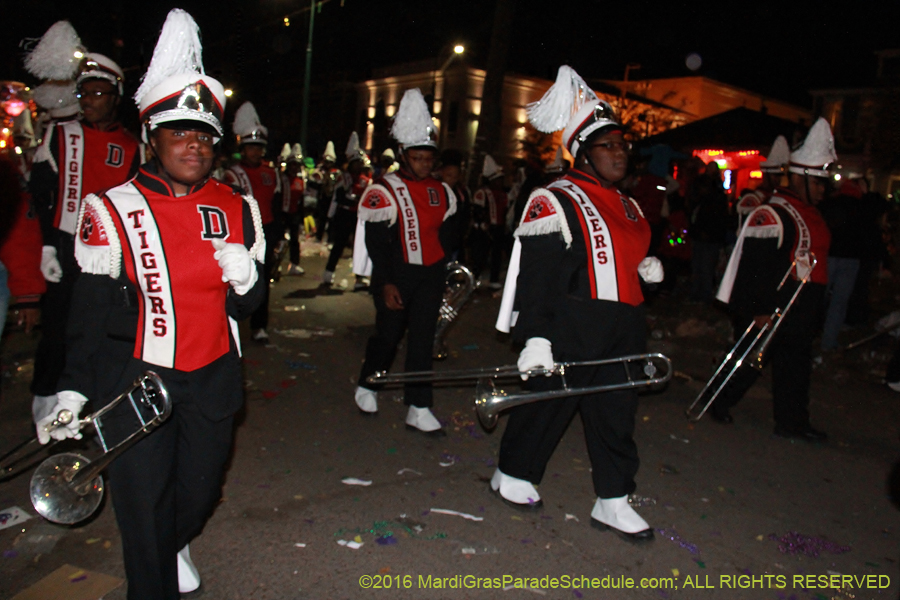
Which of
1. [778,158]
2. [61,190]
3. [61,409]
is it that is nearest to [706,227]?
[778,158]

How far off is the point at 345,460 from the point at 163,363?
227 centimetres

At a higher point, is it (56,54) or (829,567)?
(56,54)

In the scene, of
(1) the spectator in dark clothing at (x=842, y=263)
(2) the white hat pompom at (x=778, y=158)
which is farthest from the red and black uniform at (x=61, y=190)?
(1) the spectator in dark clothing at (x=842, y=263)

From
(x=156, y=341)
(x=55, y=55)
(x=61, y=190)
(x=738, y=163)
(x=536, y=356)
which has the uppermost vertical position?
(x=738, y=163)

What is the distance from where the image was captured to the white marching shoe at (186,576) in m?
3.00

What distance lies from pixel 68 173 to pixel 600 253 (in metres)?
3.43

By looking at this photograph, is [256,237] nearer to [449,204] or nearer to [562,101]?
[562,101]

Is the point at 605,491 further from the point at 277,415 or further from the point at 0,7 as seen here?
the point at 0,7

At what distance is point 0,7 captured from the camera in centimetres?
1680

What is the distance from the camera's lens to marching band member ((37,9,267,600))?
2.52 metres

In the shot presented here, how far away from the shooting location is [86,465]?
9.37 feet

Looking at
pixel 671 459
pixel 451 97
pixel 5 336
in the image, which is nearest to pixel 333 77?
pixel 451 97

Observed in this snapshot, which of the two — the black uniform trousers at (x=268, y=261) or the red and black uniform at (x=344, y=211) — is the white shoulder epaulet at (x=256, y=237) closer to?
the black uniform trousers at (x=268, y=261)

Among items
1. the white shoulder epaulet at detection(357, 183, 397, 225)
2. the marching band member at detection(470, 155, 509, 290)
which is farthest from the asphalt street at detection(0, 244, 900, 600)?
the marching band member at detection(470, 155, 509, 290)
